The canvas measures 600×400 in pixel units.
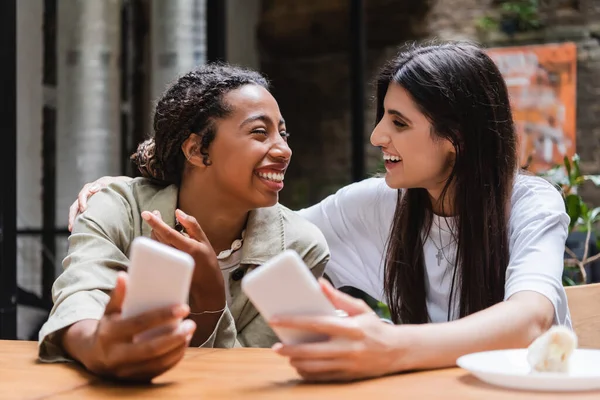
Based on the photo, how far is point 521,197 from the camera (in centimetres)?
191

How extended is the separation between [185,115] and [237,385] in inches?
40.4

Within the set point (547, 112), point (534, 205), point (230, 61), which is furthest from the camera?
point (547, 112)

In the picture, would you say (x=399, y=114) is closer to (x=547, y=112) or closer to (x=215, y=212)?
(x=215, y=212)

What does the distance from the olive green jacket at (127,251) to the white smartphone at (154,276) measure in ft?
1.22

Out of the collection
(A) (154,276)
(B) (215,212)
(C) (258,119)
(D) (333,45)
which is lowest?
(B) (215,212)

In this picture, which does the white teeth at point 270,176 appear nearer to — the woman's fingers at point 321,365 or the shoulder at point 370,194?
the shoulder at point 370,194

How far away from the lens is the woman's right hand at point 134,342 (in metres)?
1.13

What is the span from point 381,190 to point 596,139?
12.7ft

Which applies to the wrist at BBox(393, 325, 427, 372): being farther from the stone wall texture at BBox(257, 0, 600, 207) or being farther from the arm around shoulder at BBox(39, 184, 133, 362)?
the stone wall texture at BBox(257, 0, 600, 207)

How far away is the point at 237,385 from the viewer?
1.20 metres

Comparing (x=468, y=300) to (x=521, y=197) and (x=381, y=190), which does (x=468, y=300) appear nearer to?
(x=521, y=197)

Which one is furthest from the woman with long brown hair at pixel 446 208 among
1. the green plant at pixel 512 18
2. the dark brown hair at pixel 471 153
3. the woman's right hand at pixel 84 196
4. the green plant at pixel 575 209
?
the green plant at pixel 512 18

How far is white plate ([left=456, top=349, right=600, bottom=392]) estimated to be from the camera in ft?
3.53

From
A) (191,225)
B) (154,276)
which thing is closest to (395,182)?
(191,225)
